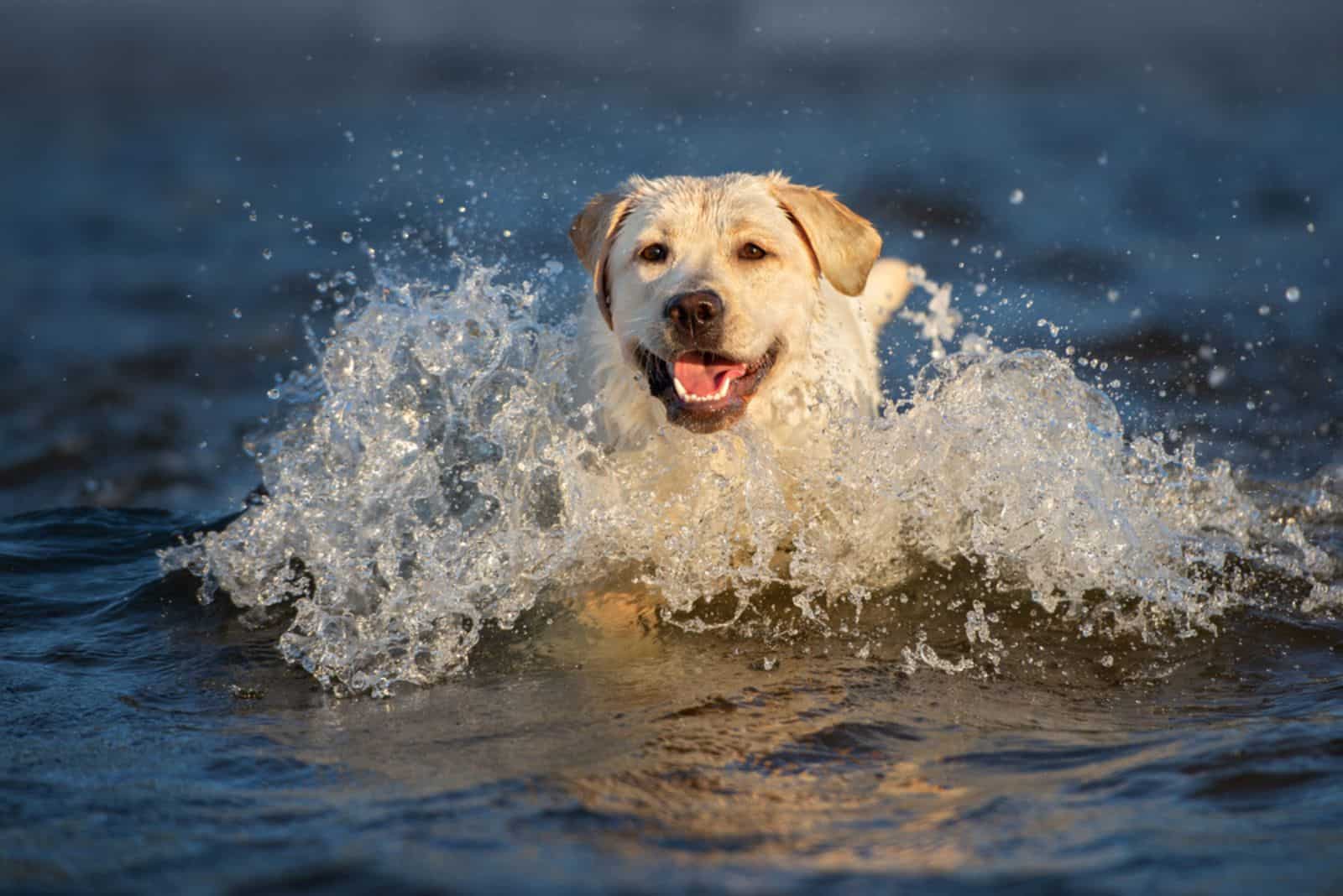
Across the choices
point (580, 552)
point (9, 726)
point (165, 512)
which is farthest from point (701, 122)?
point (9, 726)

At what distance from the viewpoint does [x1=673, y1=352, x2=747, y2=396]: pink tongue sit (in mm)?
4910

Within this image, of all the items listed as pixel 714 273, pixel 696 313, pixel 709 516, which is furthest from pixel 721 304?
pixel 709 516

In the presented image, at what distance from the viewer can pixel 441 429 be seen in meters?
5.67

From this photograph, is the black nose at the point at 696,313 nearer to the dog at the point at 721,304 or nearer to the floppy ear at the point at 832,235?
the dog at the point at 721,304

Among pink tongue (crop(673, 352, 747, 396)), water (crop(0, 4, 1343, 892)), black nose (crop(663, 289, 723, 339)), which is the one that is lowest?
water (crop(0, 4, 1343, 892))

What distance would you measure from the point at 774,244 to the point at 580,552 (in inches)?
55.0

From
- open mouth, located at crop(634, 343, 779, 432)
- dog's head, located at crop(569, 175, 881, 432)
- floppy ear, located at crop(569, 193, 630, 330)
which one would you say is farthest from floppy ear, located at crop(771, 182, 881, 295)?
floppy ear, located at crop(569, 193, 630, 330)

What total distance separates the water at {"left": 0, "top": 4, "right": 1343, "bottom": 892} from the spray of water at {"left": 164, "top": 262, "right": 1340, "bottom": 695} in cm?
2

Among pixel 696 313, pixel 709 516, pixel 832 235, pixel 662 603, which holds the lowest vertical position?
pixel 662 603

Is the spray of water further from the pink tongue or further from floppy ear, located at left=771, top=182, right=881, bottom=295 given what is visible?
floppy ear, located at left=771, top=182, right=881, bottom=295

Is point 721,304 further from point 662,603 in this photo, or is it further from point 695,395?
point 662,603

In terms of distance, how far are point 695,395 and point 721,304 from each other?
358mm

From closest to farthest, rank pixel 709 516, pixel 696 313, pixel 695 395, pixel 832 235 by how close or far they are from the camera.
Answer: pixel 696 313 → pixel 695 395 → pixel 709 516 → pixel 832 235

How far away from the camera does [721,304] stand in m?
4.78
